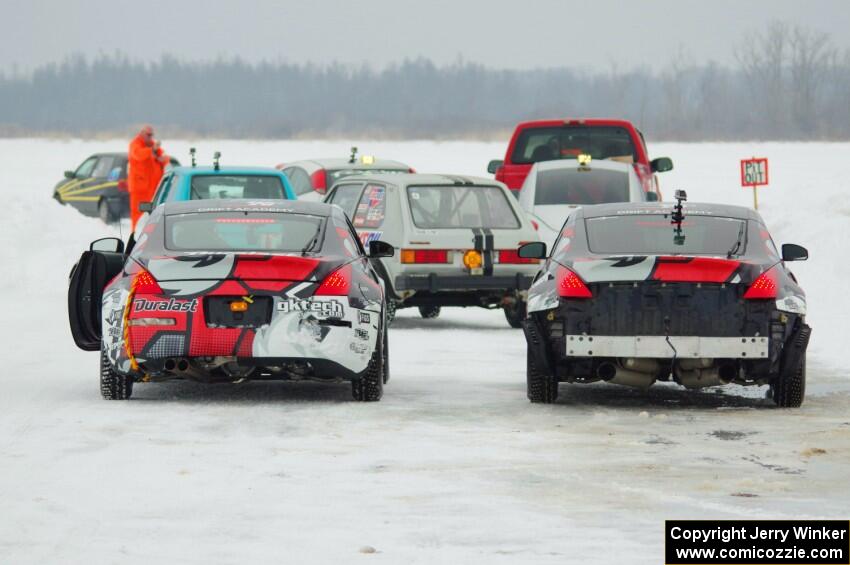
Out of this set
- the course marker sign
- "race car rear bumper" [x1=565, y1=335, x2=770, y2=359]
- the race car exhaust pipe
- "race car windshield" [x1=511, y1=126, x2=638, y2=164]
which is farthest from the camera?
the course marker sign

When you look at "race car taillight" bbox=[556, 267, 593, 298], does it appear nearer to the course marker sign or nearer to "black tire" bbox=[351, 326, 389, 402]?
"black tire" bbox=[351, 326, 389, 402]

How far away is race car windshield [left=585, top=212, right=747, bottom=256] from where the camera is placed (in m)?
12.9

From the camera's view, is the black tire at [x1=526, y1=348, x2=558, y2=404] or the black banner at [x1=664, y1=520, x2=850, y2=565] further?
the black tire at [x1=526, y1=348, x2=558, y2=404]

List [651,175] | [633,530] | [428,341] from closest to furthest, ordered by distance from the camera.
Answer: [633,530]
[428,341]
[651,175]

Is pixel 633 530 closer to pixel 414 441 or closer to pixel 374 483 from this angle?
pixel 374 483

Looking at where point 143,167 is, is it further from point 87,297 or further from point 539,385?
point 539,385

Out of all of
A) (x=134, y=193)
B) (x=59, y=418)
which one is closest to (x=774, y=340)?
(x=59, y=418)

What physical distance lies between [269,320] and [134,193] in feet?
62.9

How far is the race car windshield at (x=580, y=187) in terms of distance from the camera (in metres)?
22.7

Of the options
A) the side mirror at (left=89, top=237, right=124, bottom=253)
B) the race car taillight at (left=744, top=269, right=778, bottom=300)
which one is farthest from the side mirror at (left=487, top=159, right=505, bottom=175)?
the race car taillight at (left=744, top=269, right=778, bottom=300)

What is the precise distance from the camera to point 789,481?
9.30 m

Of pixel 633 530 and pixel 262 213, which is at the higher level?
pixel 262 213

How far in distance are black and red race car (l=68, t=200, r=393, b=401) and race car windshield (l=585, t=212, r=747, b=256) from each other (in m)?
1.53

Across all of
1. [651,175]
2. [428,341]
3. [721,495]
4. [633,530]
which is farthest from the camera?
[651,175]
